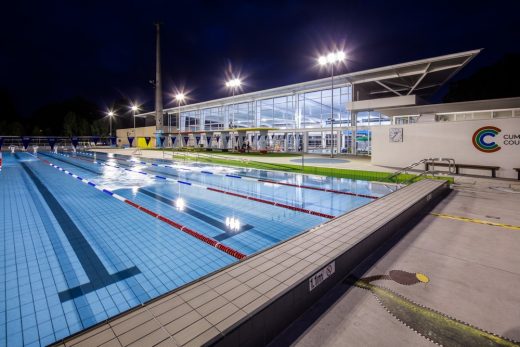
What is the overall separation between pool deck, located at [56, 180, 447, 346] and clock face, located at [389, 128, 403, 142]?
39.3 ft

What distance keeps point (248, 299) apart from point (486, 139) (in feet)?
44.8

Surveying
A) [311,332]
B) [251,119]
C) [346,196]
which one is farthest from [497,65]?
[311,332]

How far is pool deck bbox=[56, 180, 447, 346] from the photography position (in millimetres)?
1838

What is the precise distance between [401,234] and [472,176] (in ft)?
31.2

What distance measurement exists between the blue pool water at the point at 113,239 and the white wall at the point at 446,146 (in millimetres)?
5024

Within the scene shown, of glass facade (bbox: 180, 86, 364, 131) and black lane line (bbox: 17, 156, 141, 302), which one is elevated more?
glass facade (bbox: 180, 86, 364, 131)

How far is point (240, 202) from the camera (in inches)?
321

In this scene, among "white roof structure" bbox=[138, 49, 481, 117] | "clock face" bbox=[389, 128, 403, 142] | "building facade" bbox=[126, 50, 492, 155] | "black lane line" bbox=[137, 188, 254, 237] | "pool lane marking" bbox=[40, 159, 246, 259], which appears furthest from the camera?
"building facade" bbox=[126, 50, 492, 155]

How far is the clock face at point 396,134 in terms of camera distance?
14.0 metres

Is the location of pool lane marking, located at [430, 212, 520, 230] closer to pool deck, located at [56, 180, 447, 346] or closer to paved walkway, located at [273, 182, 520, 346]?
paved walkway, located at [273, 182, 520, 346]

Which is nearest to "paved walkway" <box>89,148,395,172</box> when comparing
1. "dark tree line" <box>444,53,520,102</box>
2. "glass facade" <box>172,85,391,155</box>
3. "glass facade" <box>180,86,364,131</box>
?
"glass facade" <box>172,85,391,155</box>

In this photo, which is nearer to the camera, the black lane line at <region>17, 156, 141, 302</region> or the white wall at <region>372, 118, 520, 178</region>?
the black lane line at <region>17, 156, 141, 302</region>

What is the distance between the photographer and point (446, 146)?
1248cm

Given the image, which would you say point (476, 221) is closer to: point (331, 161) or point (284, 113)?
point (331, 161)
